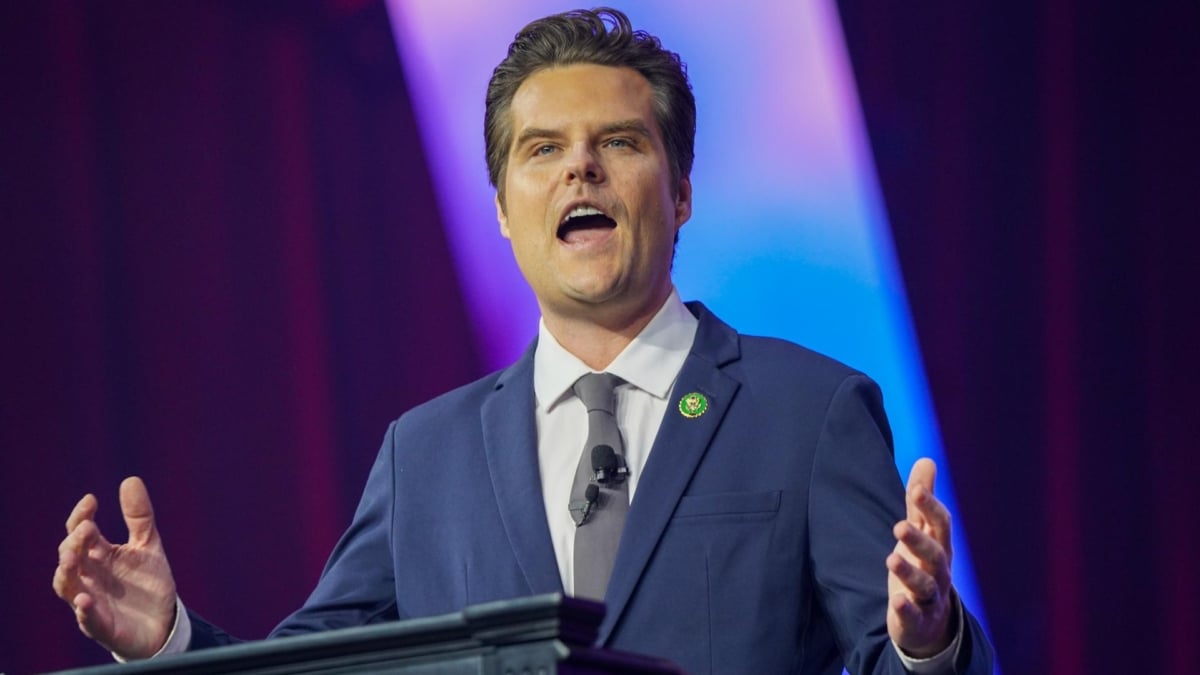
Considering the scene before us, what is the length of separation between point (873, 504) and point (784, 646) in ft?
0.71

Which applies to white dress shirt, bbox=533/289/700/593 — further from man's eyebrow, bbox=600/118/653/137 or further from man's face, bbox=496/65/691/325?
man's eyebrow, bbox=600/118/653/137

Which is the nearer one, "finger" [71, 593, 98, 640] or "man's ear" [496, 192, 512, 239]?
"finger" [71, 593, 98, 640]

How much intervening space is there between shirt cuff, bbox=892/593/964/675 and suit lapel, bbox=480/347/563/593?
50 cm

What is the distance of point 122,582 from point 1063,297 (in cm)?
186

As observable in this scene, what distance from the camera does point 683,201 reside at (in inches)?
108

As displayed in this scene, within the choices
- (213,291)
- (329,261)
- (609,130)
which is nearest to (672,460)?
(609,130)

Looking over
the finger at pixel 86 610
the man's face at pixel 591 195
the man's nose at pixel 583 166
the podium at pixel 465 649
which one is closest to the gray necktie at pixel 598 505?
the man's face at pixel 591 195

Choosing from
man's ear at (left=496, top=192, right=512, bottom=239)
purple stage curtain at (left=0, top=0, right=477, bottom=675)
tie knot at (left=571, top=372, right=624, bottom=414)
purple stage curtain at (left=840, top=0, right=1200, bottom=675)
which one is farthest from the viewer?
purple stage curtain at (left=0, top=0, right=477, bottom=675)

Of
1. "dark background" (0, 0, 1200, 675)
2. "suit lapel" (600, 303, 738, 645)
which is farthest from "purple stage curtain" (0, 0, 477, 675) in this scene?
"suit lapel" (600, 303, 738, 645)

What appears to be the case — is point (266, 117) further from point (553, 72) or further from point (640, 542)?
point (640, 542)

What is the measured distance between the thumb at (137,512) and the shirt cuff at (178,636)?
9 cm

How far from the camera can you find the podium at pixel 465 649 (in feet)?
4.60

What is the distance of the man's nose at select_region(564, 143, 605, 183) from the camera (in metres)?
2.52

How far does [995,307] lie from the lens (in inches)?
131
